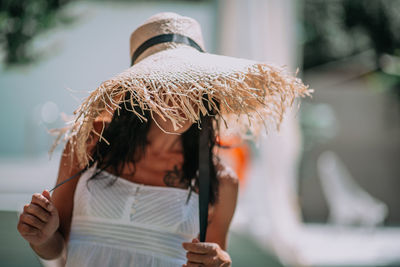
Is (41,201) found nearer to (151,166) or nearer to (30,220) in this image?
(30,220)

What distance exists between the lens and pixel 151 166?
1378 millimetres

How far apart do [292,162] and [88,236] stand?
2643 millimetres

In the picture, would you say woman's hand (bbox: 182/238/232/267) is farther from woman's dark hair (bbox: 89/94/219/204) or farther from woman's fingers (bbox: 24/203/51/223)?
woman's fingers (bbox: 24/203/51/223)

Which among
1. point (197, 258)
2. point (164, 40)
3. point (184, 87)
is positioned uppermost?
point (164, 40)

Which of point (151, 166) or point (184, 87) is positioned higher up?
point (184, 87)

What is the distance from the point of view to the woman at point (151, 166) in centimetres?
109

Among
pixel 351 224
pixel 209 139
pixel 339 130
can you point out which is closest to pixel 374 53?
pixel 339 130

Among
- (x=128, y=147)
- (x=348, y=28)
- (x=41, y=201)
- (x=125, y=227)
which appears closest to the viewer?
(x=41, y=201)

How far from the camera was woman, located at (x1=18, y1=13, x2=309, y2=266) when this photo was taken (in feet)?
3.58

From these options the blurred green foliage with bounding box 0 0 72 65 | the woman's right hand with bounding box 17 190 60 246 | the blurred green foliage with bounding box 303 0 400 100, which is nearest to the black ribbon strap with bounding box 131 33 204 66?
the woman's right hand with bounding box 17 190 60 246

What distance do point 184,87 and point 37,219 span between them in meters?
0.53

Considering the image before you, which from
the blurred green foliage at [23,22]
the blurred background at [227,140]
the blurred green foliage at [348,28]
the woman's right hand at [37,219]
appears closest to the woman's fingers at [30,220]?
the woman's right hand at [37,219]

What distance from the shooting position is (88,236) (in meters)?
1.23

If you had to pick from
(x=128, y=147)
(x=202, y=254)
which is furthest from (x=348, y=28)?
(x=202, y=254)
